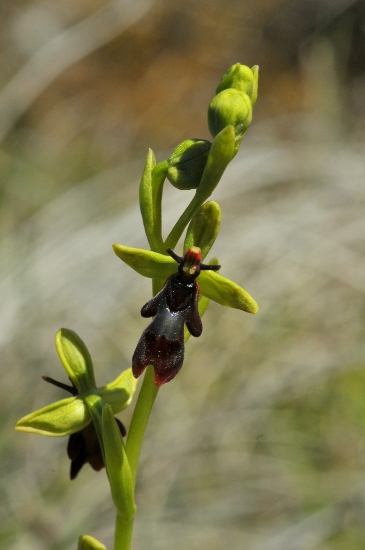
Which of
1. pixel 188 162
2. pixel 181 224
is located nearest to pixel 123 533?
pixel 181 224

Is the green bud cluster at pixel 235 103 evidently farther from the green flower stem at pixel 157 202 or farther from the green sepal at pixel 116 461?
the green sepal at pixel 116 461

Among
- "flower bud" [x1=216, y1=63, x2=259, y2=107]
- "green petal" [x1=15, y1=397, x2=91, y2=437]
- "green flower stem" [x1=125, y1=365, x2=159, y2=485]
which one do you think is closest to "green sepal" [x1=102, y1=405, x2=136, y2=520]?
"green flower stem" [x1=125, y1=365, x2=159, y2=485]

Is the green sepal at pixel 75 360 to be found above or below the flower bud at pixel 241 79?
below

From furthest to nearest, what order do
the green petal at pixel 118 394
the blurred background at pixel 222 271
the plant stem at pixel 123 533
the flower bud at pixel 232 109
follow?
the blurred background at pixel 222 271, the green petal at pixel 118 394, the plant stem at pixel 123 533, the flower bud at pixel 232 109

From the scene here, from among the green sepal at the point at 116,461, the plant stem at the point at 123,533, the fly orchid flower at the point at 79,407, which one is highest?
the fly orchid flower at the point at 79,407

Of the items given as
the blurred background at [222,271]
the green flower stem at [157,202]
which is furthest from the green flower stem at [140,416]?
the blurred background at [222,271]

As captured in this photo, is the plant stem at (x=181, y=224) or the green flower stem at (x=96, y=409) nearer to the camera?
the plant stem at (x=181, y=224)

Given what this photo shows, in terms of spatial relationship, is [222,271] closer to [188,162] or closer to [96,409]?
[96,409]
